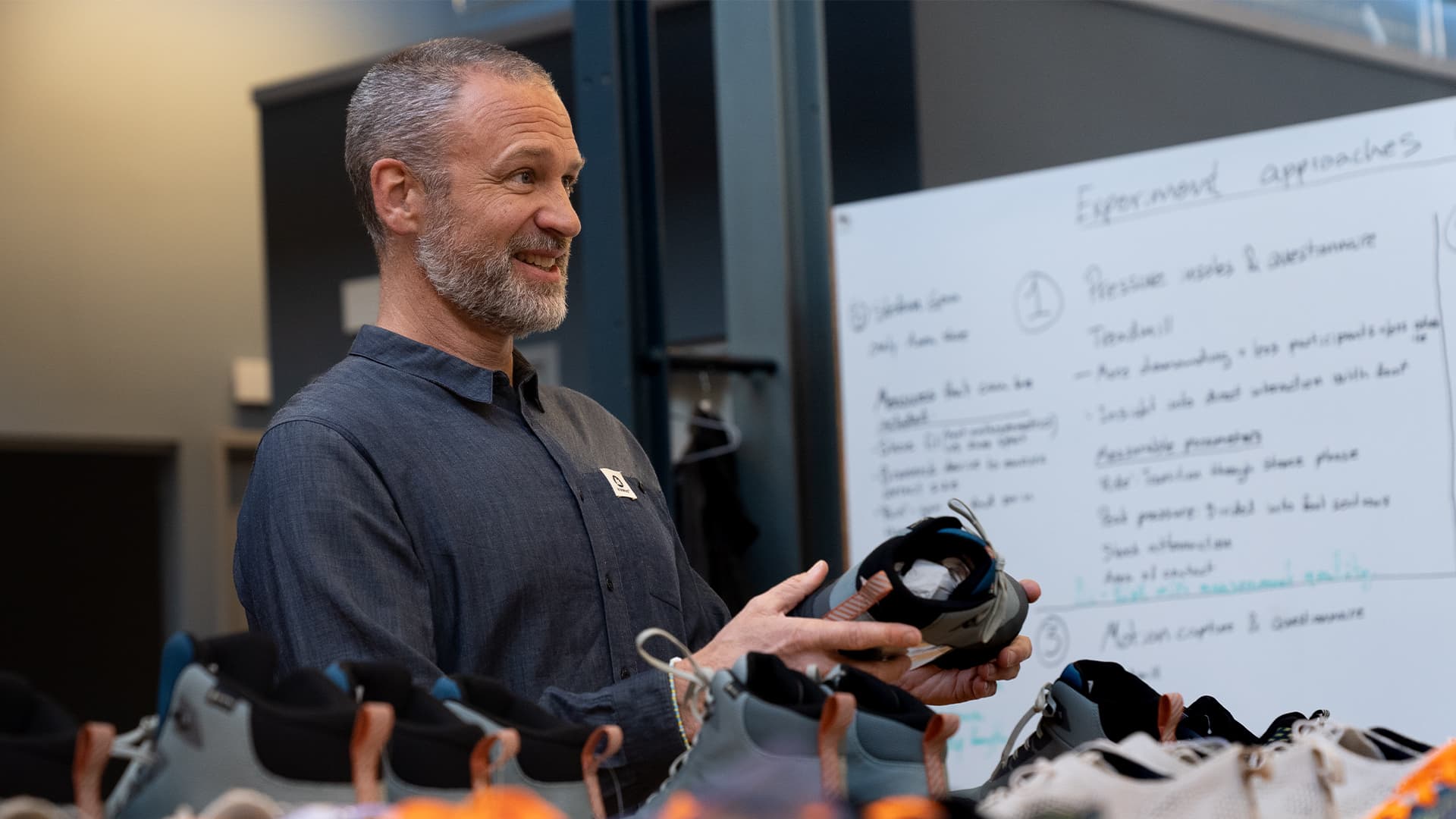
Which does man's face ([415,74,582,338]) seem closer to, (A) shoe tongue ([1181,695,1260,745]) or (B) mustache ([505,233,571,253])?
(B) mustache ([505,233,571,253])

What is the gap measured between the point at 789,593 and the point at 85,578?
443 cm

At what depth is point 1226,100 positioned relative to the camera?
300 centimetres

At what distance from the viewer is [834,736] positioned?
3.17ft

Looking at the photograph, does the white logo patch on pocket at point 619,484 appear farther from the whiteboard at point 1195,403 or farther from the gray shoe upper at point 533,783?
the whiteboard at point 1195,403

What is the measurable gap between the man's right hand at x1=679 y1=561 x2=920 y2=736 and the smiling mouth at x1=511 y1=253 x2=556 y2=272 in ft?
1.93

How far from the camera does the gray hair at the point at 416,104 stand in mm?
1704

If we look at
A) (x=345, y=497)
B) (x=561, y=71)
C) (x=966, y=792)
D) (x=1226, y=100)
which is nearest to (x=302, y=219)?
(x=561, y=71)

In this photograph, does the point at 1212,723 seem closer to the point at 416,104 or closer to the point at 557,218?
the point at 557,218

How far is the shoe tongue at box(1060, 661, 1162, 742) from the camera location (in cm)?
122

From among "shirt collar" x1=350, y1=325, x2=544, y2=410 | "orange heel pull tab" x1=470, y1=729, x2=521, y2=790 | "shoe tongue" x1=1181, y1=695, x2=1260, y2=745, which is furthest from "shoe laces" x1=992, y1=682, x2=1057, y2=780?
"shirt collar" x1=350, y1=325, x2=544, y2=410

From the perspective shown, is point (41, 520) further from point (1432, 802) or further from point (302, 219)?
point (1432, 802)

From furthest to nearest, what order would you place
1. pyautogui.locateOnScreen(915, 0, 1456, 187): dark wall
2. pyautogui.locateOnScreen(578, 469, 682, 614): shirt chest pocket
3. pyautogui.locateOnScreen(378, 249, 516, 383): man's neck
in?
pyautogui.locateOnScreen(915, 0, 1456, 187): dark wall, pyautogui.locateOnScreen(378, 249, 516, 383): man's neck, pyautogui.locateOnScreen(578, 469, 682, 614): shirt chest pocket

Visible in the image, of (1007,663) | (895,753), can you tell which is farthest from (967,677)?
(895,753)

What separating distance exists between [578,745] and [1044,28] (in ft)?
8.37
